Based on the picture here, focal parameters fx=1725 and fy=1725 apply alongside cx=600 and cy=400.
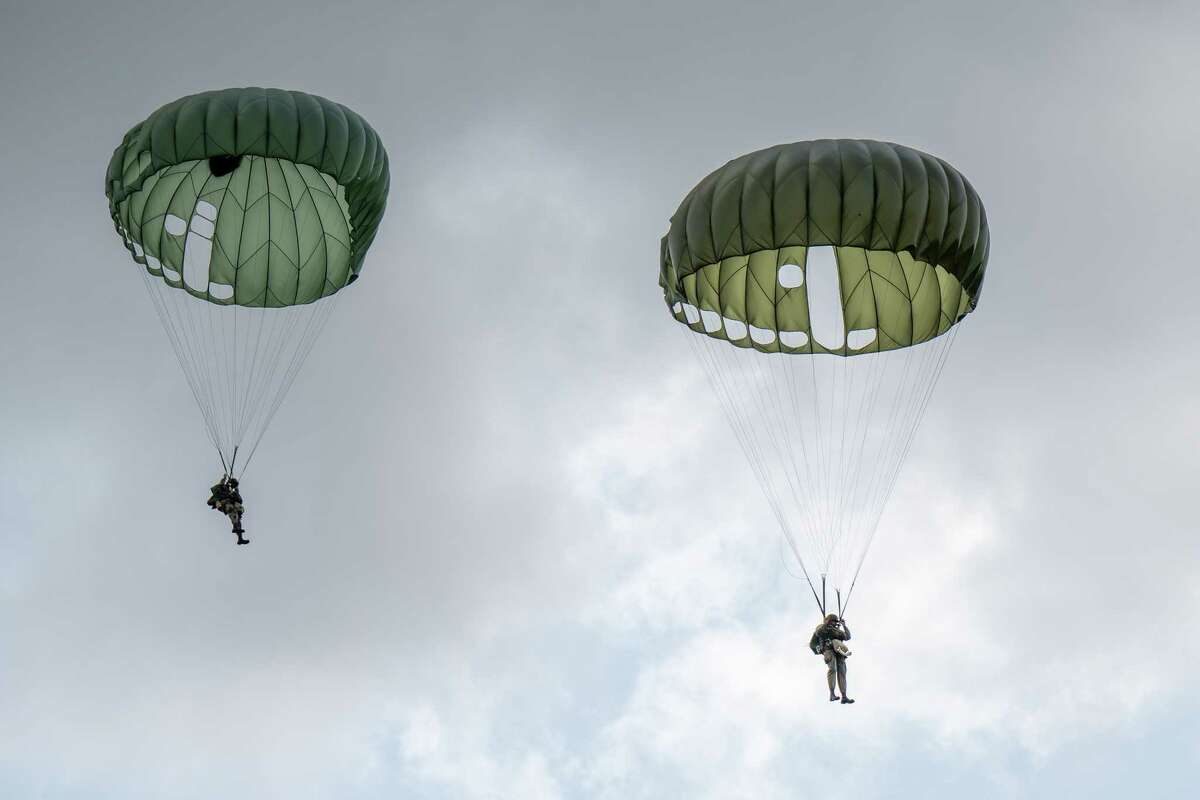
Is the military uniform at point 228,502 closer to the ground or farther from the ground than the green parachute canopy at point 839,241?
closer to the ground

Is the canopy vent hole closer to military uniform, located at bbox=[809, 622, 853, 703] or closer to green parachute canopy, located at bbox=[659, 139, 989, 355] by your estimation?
green parachute canopy, located at bbox=[659, 139, 989, 355]

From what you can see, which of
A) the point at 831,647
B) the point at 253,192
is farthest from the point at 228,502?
the point at 831,647

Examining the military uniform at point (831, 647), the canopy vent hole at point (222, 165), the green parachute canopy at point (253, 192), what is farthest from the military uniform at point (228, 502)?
the military uniform at point (831, 647)

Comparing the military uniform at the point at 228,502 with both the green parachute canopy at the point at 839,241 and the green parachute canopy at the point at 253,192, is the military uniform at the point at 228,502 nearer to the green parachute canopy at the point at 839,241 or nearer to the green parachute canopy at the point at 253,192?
the green parachute canopy at the point at 253,192

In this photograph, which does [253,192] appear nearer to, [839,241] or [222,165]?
[222,165]

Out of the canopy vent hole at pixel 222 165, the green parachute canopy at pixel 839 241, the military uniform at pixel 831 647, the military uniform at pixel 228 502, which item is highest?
the canopy vent hole at pixel 222 165

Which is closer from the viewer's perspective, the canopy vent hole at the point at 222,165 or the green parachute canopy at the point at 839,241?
the green parachute canopy at the point at 839,241

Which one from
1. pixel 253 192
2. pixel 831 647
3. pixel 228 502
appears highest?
pixel 253 192

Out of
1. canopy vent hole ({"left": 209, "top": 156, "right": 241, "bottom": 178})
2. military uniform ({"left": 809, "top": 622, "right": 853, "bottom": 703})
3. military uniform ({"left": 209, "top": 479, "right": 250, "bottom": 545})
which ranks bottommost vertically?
military uniform ({"left": 809, "top": 622, "right": 853, "bottom": 703})

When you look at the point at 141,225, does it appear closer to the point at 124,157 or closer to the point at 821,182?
the point at 124,157

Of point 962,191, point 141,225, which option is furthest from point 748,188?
point 141,225

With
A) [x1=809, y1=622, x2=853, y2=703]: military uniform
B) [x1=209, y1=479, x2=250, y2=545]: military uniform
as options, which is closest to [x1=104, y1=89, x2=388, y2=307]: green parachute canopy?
[x1=209, y1=479, x2=250, y2=545]: military uniform

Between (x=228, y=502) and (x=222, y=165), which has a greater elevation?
(x=222, y=165)

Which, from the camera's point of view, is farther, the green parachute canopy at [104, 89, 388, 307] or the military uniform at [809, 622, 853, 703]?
the green parachute canopy at [104, 89, 388, 307]
